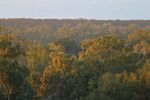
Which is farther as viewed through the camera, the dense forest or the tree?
the dense forest

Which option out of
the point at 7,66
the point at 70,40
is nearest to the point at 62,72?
the point at 7,66

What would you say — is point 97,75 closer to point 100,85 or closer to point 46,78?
point 100,85

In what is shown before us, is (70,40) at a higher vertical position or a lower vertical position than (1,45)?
lower

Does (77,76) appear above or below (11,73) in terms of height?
below

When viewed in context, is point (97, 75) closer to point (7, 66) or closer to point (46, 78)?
point (46, 78)

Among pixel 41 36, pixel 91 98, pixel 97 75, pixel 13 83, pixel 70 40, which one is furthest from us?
pixel 41 36

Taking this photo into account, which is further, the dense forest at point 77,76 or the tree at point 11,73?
the dense forest at point 77,76

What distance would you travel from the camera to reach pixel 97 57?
821 inches

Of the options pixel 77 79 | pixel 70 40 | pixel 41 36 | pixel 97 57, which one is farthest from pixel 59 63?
pixel 41 36

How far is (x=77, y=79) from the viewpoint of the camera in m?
16.4

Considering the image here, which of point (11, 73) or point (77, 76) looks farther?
point (77, 76)

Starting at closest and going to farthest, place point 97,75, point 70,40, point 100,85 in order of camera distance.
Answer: point 100,85
point 97,75
point 70,40

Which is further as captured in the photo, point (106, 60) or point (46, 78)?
point (106, 60)

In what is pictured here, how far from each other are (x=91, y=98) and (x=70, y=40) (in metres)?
30.0
